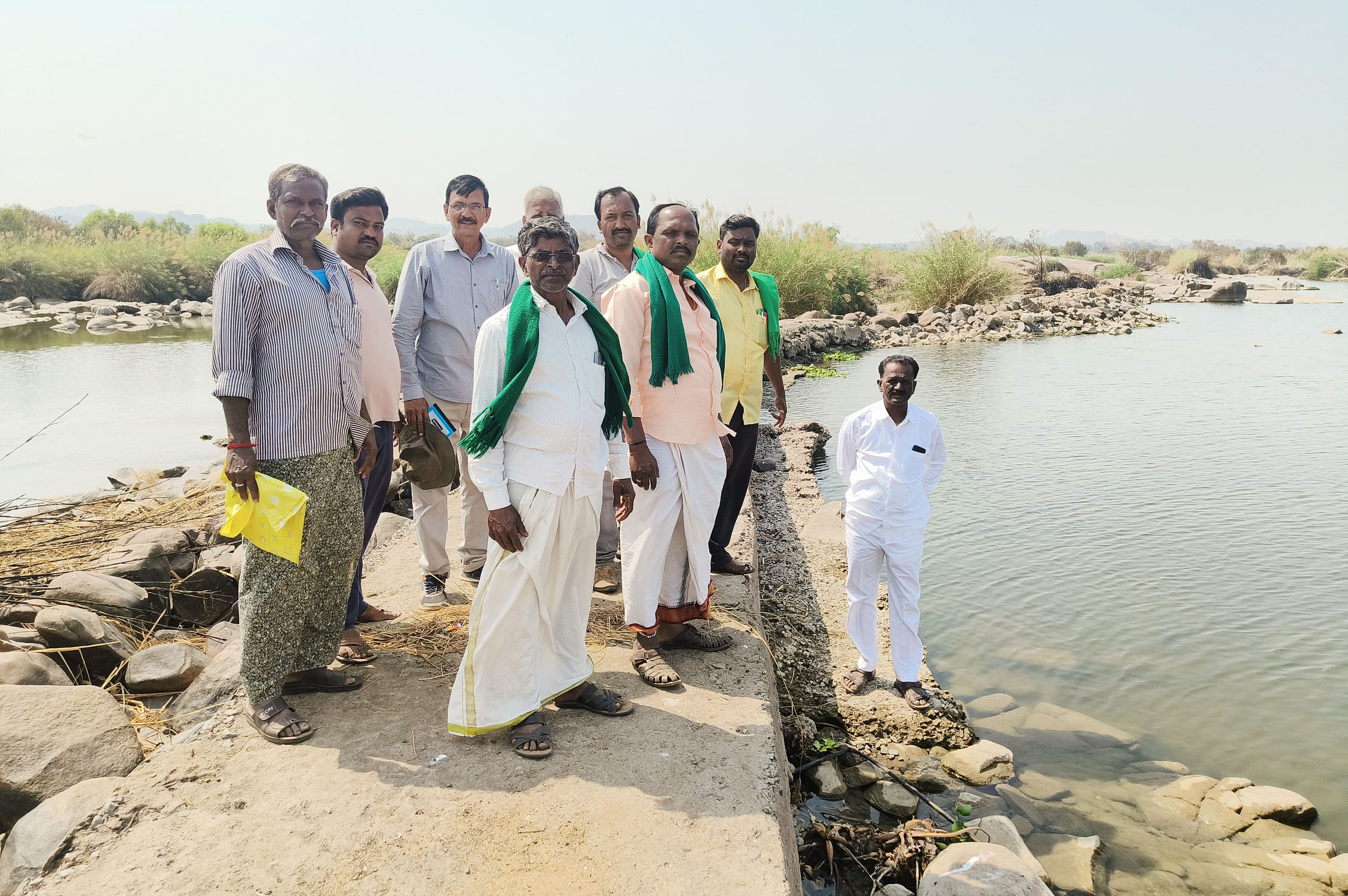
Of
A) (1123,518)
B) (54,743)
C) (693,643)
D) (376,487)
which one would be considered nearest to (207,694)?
(54,743)

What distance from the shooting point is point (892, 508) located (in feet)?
14.1

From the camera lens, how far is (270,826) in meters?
2.59

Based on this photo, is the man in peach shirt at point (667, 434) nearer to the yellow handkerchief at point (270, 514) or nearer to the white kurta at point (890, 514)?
the white kurta at point (890, 514)

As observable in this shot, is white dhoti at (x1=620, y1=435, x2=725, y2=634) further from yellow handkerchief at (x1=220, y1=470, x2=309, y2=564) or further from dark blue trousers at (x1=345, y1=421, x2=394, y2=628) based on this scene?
yellow handkerchief at (x1=220, y1=470, x2=309, y2=564)

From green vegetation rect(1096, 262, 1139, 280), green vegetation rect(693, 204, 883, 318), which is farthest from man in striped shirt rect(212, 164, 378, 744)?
green vegetation rect(1096, 262, 1139, 280)

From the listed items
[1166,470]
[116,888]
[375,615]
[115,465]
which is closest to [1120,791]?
[375,615]

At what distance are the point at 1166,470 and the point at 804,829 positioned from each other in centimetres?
726

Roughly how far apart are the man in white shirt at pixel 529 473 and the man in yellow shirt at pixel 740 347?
1249 millimetres

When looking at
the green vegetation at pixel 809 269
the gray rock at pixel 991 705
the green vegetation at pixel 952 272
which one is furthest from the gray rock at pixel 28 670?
the green vegetation at pixel 952 272

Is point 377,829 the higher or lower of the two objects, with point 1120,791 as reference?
higher

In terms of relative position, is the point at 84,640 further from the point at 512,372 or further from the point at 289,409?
the point at 512,372

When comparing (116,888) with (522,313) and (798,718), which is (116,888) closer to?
(522,313)

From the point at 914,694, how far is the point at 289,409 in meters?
3.26

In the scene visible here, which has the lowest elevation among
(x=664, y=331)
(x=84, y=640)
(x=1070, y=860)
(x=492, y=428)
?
(x=1070, y=860)
